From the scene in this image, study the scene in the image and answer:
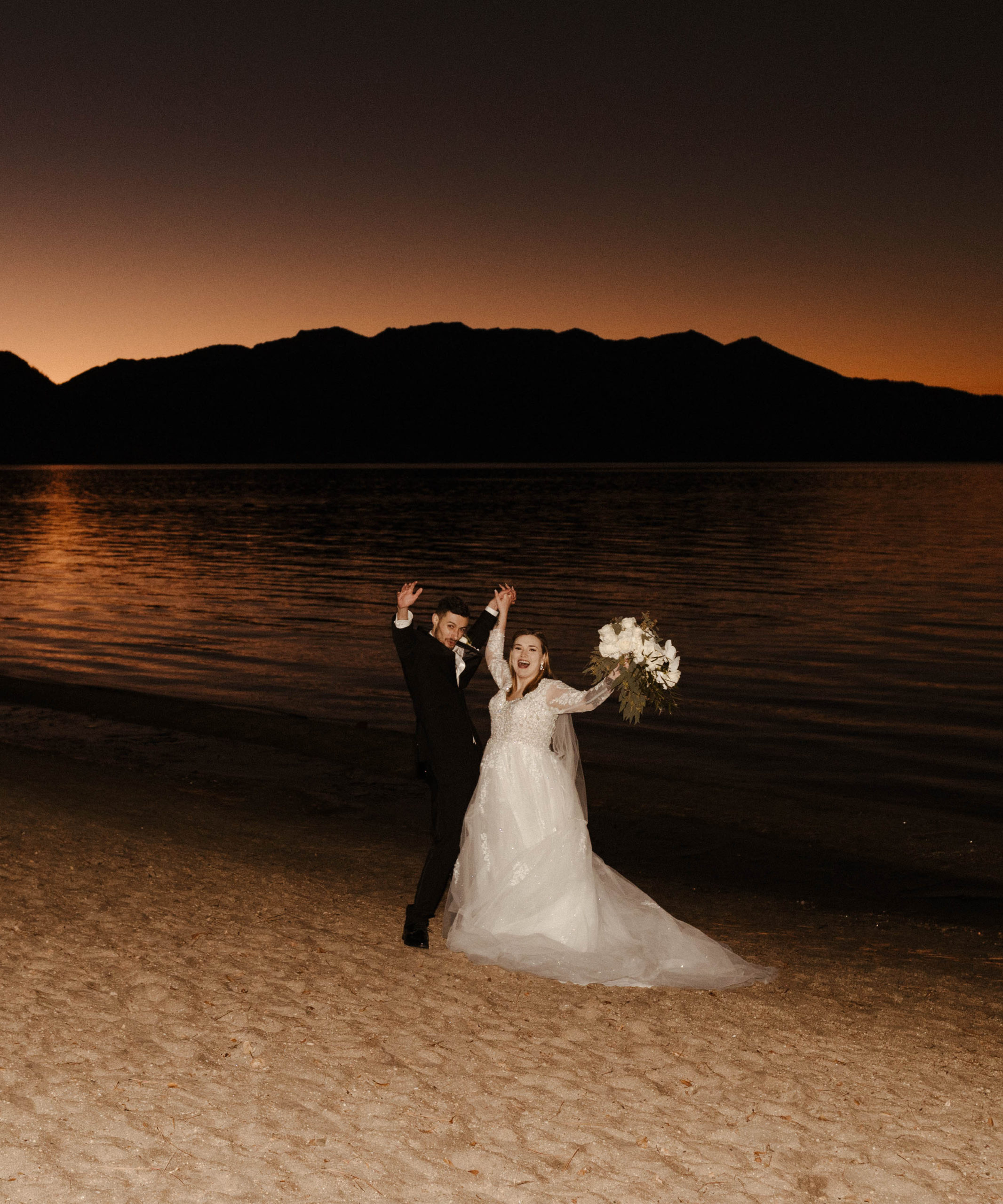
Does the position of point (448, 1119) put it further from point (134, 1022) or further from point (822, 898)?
point (822, 898)

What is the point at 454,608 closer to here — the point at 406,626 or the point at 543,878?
the point at 406,626

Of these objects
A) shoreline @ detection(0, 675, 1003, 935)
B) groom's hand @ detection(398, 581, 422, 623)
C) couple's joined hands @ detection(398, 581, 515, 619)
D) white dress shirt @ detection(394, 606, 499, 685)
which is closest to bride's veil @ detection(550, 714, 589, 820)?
white dress shirt @ detection(394, 606, 499, 685)

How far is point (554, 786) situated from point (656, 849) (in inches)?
155

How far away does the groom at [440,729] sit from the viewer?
688 cm

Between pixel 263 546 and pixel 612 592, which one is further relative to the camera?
pixel 263 546

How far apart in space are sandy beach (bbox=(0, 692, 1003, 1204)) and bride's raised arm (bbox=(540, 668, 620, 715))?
5.28 ft

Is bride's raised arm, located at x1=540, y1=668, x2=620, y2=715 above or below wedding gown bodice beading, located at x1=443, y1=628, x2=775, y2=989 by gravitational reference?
above

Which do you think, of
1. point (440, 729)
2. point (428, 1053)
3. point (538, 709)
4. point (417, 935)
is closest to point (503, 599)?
point (538, 709)

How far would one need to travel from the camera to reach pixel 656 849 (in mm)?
10648

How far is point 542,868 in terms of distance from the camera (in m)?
7.04

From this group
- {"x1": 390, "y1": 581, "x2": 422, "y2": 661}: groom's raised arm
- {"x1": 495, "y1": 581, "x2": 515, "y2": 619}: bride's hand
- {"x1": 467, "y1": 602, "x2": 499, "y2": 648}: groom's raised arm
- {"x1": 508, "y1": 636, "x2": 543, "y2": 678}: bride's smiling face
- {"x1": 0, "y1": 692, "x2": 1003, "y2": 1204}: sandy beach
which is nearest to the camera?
{"x1": 0, "y1": 692, "x2": 1003, "y2": 1204}: sandy beach

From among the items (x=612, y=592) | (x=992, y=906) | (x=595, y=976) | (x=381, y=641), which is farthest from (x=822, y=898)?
(x=612, y=592)

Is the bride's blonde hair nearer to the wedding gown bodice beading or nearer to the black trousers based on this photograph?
the wedding gown bodice beading

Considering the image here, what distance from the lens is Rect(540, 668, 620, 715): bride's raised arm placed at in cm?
680
